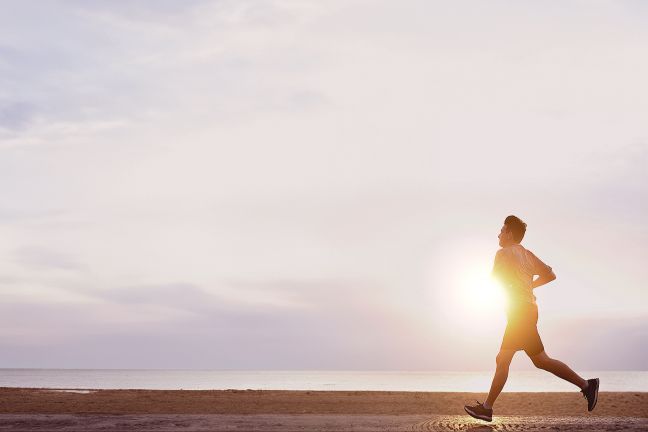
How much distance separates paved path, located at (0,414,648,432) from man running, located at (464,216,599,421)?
326mm

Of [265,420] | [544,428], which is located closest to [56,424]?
[265,420]

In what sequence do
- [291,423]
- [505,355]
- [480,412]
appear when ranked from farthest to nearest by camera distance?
[505,355], [480,412], [291,423]

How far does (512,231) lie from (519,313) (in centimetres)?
88

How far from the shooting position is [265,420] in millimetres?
7516

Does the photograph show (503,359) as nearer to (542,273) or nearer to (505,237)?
(542,273)

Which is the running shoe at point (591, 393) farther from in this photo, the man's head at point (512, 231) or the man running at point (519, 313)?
the man's head at point (512, 231)

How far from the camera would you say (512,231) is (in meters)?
7.77

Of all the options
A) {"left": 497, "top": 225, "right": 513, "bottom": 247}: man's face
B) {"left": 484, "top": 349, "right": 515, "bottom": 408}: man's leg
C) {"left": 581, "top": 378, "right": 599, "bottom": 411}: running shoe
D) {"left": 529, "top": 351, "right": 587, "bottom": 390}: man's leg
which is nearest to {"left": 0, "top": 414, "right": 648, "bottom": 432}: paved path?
{"left": 581, "top": 378, "right": 599, "bottom": 411}: running shoe

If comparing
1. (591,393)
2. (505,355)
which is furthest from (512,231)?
(591,393)

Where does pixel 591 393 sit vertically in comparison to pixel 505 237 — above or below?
below

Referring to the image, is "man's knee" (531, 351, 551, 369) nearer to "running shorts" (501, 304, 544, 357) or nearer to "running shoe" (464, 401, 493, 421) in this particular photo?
"running shorts" (501, 304, 544, 357)

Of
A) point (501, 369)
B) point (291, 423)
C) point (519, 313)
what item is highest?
point (519, 313)

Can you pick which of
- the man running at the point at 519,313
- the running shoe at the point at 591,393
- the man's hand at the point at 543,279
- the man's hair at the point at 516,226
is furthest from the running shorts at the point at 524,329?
the man's hair at the point at 516,226

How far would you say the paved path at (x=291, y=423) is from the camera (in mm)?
6781
